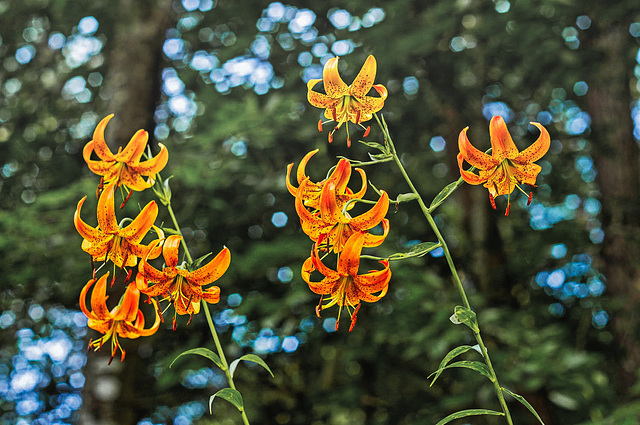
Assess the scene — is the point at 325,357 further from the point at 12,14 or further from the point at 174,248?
the point at 12,14

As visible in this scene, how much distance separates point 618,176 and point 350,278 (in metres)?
2.53

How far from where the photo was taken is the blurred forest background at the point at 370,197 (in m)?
2.21

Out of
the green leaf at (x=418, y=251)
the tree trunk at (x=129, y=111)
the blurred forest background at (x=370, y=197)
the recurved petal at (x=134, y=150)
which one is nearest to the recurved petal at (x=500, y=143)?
the green leaf at (x=418, y=251)

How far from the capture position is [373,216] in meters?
0.72

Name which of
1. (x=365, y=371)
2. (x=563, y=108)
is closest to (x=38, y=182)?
(x=365, y=371)

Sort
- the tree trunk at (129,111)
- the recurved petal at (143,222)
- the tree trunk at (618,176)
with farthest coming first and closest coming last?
the tree trunk at (618,176), the tree trunk at (129,111), the recurved petal at (143,222)

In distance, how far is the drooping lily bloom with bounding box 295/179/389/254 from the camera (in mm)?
699

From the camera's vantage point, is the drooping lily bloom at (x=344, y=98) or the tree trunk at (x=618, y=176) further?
the tree trunk at (x=618, y=176)

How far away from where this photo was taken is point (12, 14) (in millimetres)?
3404

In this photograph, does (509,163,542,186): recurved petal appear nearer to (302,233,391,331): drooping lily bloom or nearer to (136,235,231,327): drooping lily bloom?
(302,233,391,331): drooping lily bloom

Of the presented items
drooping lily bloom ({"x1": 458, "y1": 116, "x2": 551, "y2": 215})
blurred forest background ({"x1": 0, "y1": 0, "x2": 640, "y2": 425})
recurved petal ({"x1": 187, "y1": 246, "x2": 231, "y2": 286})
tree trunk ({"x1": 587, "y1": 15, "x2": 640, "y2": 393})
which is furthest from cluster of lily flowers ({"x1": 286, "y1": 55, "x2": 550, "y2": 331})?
tree trunk ({"x1": 587, "y1": 15, "x2": 640, "y2": 393})

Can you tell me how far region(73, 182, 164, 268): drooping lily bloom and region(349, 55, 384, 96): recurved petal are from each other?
0.31m

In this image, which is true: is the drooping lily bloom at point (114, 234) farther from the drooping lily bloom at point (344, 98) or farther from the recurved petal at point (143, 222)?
the drooping lily bloom at point (344, 98)

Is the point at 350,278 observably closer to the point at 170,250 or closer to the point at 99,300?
the point at 170,250
